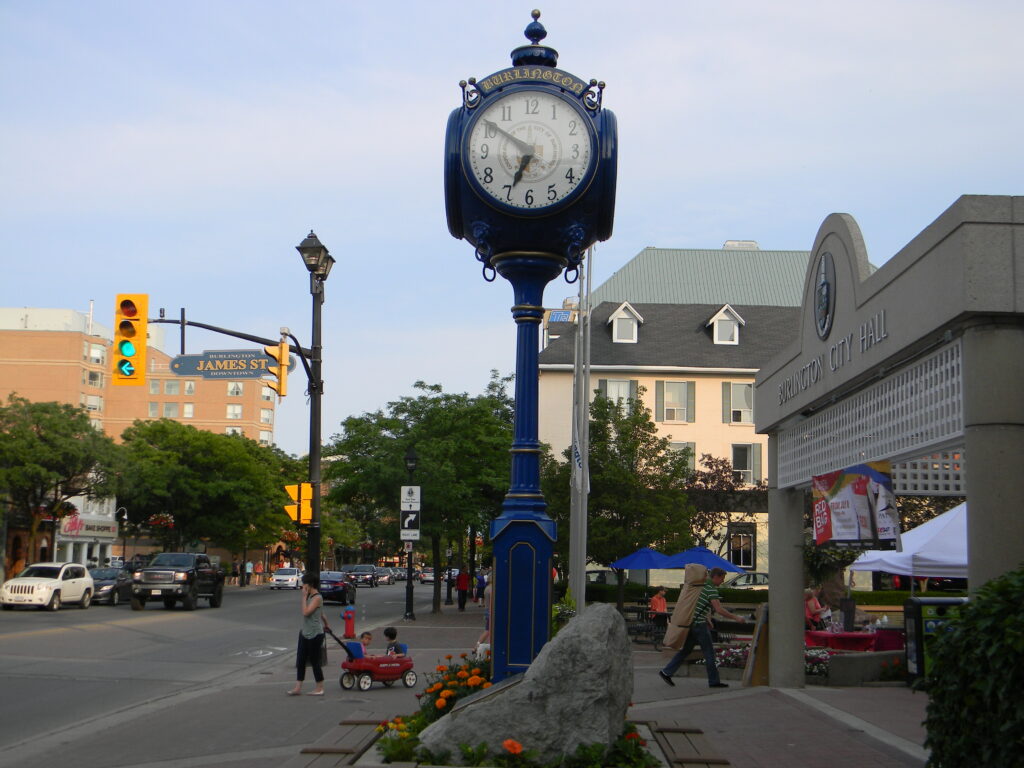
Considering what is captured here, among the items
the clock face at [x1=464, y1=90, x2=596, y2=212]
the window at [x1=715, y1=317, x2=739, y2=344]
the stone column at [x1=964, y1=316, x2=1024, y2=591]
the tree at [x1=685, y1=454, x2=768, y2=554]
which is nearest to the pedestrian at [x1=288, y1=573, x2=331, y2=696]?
the clock face at [x1=464, y1=90, x2=596, y2=212]

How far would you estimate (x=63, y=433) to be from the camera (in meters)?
45.2

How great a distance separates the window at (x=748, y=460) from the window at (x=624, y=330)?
283 inches

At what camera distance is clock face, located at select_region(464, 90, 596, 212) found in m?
8.84

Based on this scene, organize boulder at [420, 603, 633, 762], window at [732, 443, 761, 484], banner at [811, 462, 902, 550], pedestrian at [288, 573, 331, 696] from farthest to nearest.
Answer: window at [732, 443, 761, 484] < pedestrian at [288, 573, 331, 696] < banner at [811, 462, 902, 550] < boulder at [420, 603, 633, 762]

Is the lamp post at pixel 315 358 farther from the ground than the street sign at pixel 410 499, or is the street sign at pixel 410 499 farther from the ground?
the lamp post at pixel 315 358

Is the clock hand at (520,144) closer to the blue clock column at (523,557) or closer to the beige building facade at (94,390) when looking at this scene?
the blue clock column at (523,557)

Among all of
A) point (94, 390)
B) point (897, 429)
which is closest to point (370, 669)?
point (897, 429)

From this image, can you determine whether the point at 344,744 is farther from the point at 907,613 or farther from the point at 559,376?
the point at 559,376

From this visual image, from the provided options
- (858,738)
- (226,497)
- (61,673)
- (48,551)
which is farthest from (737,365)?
(858,738)

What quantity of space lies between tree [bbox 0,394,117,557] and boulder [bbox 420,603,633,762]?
133ft

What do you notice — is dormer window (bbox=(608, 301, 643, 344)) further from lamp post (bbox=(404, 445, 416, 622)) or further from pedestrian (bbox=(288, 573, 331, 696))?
pedestrian (bbox=(288, 573, 331, 696))

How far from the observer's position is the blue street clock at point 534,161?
29.0 feet

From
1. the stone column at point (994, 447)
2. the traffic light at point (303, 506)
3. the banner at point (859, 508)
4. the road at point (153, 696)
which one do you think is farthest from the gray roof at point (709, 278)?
the stone column at point (994, 447)

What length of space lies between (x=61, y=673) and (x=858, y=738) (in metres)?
12.3
